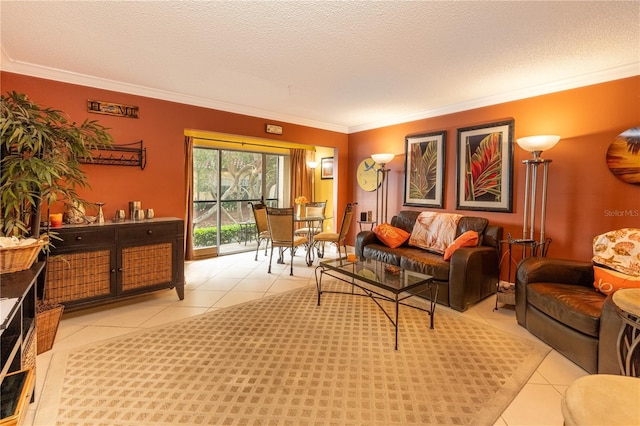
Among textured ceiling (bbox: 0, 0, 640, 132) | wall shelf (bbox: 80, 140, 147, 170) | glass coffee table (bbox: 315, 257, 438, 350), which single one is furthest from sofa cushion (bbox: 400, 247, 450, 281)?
wall shelf (bbox: 80, 140, 147, 170)

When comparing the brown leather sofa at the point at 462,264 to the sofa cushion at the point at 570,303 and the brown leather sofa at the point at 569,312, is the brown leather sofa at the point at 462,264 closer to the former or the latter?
the brown leather sofa at the point at 569,312

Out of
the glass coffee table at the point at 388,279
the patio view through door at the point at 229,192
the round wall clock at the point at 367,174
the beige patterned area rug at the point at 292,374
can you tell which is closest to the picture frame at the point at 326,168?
the patio view through door at the point at 229,192

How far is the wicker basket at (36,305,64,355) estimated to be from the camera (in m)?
2.26

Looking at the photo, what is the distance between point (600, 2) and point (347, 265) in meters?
2.90

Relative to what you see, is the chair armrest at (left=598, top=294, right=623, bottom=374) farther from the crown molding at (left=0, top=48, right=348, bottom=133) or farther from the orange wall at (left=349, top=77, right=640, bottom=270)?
the crown molding at (left=0, top=48, right=348, bottom=133)

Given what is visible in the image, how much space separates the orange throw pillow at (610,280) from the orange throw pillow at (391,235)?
2114 mm

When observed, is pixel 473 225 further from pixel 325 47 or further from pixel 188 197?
pixel 188 197

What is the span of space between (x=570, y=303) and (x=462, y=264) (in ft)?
3.17

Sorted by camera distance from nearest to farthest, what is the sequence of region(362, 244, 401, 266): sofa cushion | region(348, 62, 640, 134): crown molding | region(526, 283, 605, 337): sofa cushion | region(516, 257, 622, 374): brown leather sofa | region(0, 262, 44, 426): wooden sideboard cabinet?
1. region(0, 262, 44, 426): wooden sideboard cabinet
2. region(516, 257, 622, 374): brown leather sofa
3. region(526, 283, 605, 337): sofa cushion
4. region(348, 62, 640, 134): crown molding
5. region(362, 244, 401, 266): sofa cushion

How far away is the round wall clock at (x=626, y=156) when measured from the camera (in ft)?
9.30

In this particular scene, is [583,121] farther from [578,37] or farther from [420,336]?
[420,336]

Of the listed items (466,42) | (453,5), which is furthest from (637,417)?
(466,42)

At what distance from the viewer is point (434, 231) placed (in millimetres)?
4105

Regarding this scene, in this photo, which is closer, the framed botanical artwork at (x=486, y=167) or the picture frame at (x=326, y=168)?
the framed botanical artwork at (x=486, y=167)
